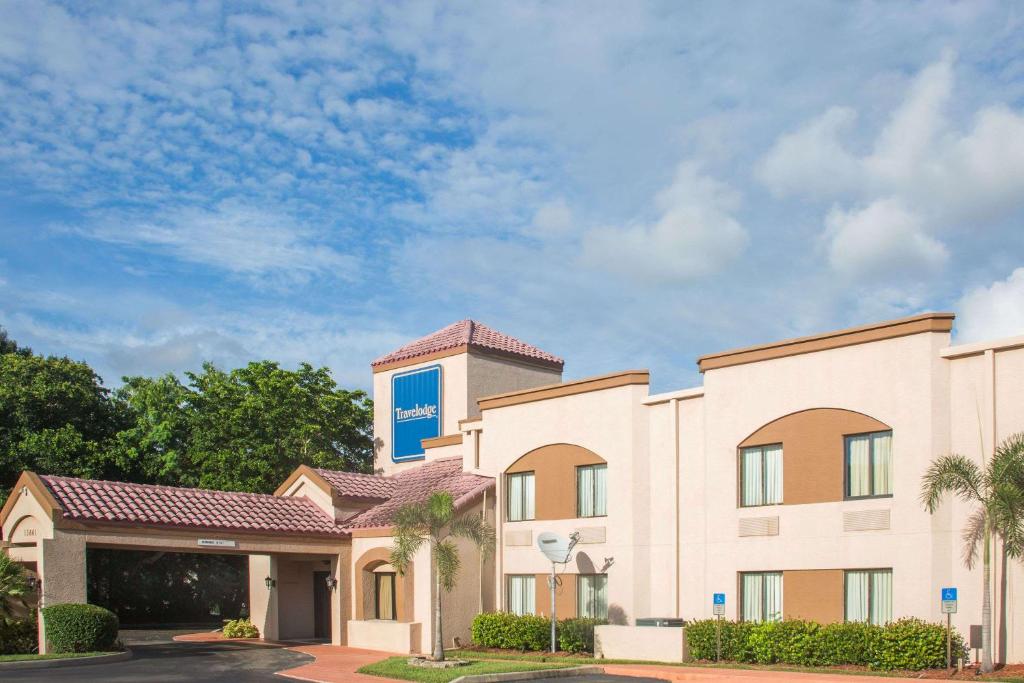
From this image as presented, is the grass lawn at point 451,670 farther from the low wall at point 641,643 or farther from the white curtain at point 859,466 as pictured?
the white curtain at point 859,466

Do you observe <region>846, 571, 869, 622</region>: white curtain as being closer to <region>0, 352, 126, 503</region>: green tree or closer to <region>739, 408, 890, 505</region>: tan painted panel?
<region>739, 408, 890, 505</region>: tan painted panel

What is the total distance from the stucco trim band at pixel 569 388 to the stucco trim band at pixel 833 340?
2177mm

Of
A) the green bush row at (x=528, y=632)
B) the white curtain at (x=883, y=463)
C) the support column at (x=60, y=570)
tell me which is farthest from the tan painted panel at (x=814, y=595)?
the support column at (x=60, y=570)

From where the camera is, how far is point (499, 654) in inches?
1154

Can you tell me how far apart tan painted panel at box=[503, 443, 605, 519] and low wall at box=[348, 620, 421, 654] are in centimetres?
506

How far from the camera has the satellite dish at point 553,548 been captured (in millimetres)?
30031

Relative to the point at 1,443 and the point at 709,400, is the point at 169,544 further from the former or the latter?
the point at 1,443

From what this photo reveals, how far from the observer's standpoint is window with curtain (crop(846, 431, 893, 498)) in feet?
81.2

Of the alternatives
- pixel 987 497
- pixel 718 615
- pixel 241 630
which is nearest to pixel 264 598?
pixel 241 630

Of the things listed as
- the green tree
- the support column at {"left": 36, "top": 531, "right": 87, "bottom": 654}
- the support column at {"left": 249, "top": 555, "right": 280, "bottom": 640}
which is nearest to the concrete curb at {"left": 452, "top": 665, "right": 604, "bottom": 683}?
the support column at {"left": 36, "top": 531, "right": 87, "bottom": 654}

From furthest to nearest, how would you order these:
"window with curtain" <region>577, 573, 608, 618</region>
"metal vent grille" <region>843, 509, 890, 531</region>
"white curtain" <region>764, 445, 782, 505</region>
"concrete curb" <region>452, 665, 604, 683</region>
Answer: "window with curtain" <region>577, 573, 608, 618</region>, "white curtain" <region>764, 445, 782, 505</region>, "metal vent grille" <region>843, 509, 890, 531</region>, "concrete curb" <region>452, 665, 604, 683</region>

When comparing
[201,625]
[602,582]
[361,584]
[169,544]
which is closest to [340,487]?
[361,584]

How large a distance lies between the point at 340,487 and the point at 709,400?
1327 centimetres

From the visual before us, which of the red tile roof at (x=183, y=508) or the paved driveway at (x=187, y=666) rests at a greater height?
the red tile roof at (x=183, y=508)
